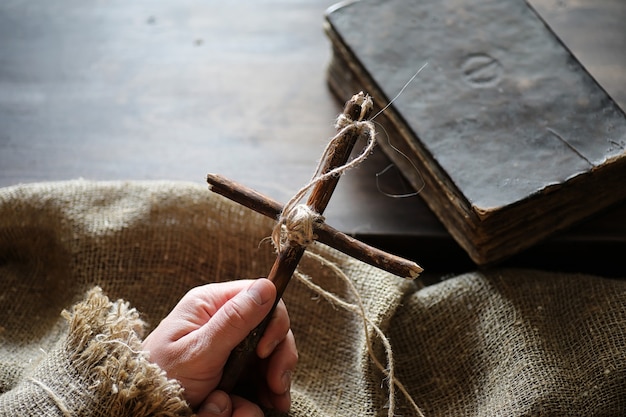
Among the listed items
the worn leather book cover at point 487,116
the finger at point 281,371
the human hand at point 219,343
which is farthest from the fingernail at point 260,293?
→ the worn leather book cover at point 487,116

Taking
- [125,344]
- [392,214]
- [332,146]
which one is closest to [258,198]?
[332,146]

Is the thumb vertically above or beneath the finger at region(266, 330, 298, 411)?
above

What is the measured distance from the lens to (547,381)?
78 centimetres

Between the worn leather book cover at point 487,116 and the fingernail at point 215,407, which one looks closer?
the fingernail at point 215,407

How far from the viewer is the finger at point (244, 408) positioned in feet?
2.40

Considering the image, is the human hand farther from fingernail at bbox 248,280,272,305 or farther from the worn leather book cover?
the worn leather book cover

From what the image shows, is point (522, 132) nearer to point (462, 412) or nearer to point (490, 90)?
point (490, 90)

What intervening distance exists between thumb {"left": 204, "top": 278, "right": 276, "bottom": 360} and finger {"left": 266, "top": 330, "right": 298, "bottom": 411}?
0.26 feet

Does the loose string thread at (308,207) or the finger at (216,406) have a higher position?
the loose string thread at (308,207)

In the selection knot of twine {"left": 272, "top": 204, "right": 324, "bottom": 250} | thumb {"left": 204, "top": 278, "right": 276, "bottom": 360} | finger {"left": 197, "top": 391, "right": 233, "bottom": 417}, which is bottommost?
finger {"left": 197, "top": 391, "right": 233, "bottom": 417}

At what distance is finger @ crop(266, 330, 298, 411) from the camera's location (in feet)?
2.52

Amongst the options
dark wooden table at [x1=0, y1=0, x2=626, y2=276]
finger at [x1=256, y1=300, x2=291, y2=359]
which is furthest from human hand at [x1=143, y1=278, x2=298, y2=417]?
dark wooden table at [x1=0, y1=0, x2=626, y2=276]

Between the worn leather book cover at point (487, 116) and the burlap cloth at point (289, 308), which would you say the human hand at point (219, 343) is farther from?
the worn leather book cover at point (487, 116)

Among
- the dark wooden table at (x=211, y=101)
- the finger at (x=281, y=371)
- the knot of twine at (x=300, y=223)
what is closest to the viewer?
the knot of twine at (x=300, y=223)
